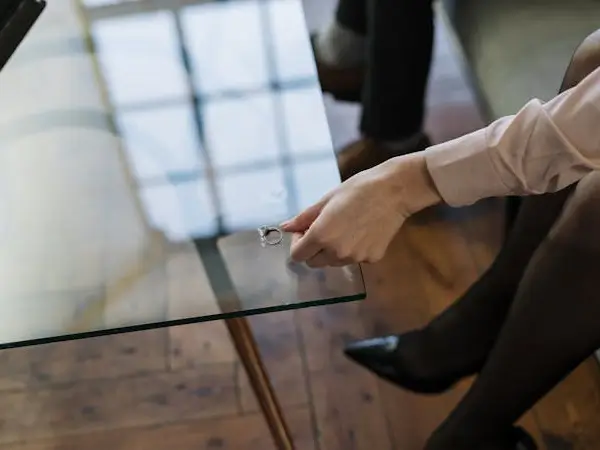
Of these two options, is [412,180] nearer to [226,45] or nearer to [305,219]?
[305,219]

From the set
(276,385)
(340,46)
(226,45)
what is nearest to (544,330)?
(276,385)

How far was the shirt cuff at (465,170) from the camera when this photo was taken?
0.77m

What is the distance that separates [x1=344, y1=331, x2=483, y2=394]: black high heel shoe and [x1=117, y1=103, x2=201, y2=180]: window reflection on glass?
1.24ft

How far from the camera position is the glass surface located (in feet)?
2.86

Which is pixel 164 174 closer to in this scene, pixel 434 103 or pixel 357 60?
pixel 357 60

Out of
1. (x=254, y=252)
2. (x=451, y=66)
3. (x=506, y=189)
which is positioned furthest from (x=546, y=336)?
(x=451, y=66)

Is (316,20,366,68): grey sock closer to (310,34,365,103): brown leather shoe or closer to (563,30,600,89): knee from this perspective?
(310,34,365,103): brown leather shoe

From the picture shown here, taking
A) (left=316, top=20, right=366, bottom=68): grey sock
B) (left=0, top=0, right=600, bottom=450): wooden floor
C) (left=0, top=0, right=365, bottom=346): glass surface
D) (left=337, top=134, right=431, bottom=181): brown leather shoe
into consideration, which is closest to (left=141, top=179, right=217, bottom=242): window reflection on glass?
(left=0, top=0, right=365, bottom=346): glass surface

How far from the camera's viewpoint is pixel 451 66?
1669mm

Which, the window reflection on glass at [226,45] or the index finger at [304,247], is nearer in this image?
the index finger at [304,247]

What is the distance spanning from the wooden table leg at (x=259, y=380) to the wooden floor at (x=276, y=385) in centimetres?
6

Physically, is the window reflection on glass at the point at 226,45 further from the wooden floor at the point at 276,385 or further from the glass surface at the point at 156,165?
the wooden floor at the point at 276,385

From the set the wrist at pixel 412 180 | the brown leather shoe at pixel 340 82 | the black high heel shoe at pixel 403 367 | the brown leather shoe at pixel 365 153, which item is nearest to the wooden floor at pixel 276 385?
the black high heel shoe at pixel 403 367

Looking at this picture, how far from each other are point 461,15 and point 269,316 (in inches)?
22.3
